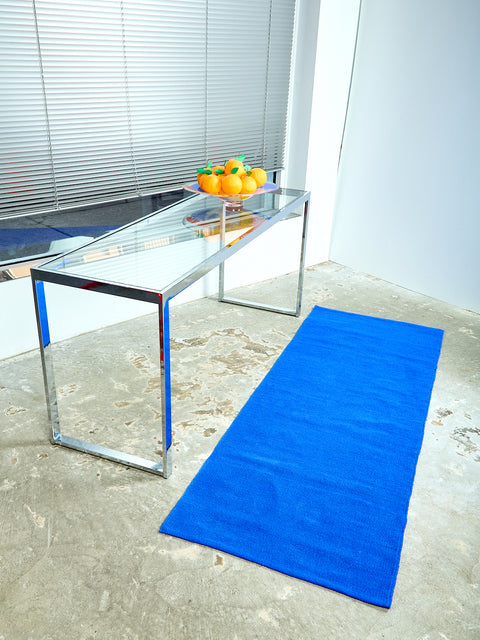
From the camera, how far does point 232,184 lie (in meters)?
2.75

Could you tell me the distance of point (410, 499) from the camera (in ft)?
6.64

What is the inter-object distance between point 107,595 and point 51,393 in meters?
0.81

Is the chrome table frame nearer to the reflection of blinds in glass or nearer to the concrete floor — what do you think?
the concrete floor

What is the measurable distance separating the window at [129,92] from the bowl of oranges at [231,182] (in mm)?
485

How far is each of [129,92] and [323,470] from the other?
6.80ft

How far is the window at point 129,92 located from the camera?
100 inches

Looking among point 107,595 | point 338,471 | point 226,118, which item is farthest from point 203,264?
point 226,118

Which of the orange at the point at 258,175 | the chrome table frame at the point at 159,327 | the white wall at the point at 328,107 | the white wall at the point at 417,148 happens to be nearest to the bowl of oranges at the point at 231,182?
the orange at the point at 258,175

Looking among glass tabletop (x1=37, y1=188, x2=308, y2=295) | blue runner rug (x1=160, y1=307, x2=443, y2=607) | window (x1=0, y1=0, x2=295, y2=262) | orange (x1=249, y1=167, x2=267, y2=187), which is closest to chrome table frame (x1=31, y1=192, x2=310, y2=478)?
glass tabletop (x1=37, y1=188, x2=308, y2=295)

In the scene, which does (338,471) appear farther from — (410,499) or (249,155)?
(249,155)

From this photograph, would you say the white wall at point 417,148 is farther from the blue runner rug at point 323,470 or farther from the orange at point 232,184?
the orange at point 232,184

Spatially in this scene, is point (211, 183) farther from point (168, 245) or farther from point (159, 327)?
point (159, 327)

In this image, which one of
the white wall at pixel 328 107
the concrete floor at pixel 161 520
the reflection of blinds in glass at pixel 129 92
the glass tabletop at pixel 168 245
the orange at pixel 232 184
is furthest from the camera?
the white wall at pixel 328 107

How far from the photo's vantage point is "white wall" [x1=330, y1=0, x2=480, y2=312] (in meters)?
3.37
